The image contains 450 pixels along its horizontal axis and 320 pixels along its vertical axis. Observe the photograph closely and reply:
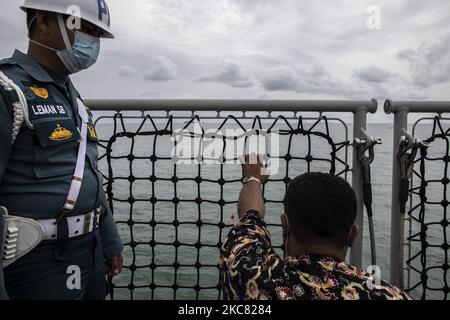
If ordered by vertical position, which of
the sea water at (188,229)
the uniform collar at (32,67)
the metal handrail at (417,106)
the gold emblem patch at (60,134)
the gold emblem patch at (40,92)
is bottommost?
the sea water at (188,229)

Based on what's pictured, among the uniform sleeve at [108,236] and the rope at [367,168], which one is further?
the rope at [367,168]

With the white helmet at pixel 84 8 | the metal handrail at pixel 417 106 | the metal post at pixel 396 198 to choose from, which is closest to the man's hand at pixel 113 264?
the white helmet at pixel 84 8

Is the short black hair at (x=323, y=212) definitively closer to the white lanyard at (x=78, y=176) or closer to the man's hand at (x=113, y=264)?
the white lanyard at (x=78, y=176)

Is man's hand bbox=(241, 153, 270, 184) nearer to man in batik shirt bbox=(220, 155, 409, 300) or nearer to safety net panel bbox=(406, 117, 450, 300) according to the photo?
man in batik shirt bbox=(220, 155, 409, 300)

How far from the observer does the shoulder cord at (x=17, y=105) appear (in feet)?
4.58

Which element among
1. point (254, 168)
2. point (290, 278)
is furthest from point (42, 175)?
point (290, 278)

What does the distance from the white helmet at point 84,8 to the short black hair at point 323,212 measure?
51.5 inches

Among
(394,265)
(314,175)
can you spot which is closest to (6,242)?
(314,175)

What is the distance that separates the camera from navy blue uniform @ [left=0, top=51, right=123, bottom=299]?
4.79 ft

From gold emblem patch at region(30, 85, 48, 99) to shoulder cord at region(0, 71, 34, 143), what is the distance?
5.5 inches

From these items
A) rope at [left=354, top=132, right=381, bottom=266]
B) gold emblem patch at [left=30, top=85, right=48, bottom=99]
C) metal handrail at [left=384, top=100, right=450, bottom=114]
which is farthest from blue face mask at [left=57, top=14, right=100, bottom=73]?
metal handrail at [left=384, top=100, right=450, bottom=114]

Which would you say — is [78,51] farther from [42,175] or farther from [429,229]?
[429,229]

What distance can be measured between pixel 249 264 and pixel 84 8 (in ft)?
4.65

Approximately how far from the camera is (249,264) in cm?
126
